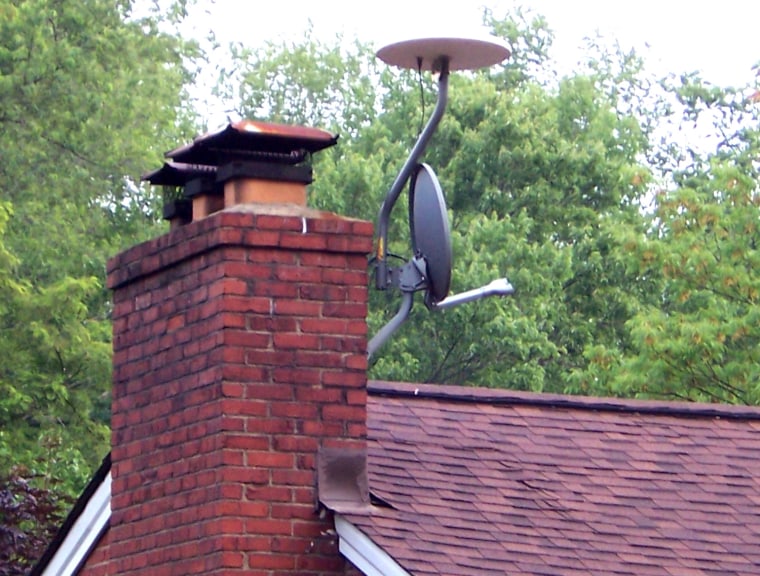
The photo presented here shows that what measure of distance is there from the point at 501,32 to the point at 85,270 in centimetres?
1921

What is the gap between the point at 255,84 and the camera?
149 ft

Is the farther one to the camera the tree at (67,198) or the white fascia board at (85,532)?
the tree at (67,198)

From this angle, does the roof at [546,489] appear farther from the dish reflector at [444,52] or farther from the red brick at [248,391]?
the dish reflector at [444,52]

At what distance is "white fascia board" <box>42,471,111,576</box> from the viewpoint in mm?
8680

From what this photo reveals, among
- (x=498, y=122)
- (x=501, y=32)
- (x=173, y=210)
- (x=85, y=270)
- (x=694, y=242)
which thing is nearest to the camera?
(x=173, y=210)

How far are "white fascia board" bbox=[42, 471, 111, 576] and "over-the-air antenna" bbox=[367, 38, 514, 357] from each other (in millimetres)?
1584

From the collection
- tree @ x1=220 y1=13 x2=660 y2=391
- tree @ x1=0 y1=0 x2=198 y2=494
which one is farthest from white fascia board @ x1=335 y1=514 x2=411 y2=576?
tree @ x1=220 y1=13 x2=660 y2=391

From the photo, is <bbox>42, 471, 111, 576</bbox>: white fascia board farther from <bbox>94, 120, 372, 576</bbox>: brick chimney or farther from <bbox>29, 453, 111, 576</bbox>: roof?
<bbox>94, 120, 372, 576</bbox>: brick chimney

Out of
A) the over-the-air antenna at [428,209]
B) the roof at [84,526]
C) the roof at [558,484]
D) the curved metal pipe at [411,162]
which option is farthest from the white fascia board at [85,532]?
the curved metal pipe at [411,162]

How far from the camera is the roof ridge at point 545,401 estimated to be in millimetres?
9250

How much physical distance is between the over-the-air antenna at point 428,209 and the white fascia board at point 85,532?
158cm

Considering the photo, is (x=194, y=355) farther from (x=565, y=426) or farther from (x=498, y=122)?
(x=498, y=122)

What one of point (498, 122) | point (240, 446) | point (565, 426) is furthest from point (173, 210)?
point (498, 122)

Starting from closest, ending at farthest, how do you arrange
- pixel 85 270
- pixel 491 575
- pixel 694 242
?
pixel 491 575 < pixel 694 242 < pixel 85 270
